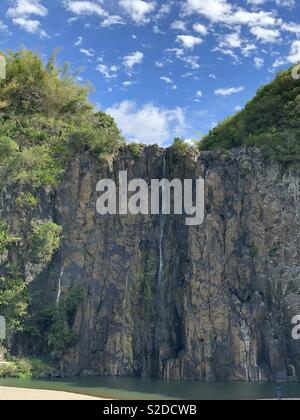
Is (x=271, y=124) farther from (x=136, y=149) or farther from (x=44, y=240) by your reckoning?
(x=44, y=240)

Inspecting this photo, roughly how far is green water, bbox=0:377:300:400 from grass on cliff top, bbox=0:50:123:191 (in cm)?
1329

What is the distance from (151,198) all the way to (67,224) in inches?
231

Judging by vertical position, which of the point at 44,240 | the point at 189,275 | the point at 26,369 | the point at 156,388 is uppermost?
the point at 44,240

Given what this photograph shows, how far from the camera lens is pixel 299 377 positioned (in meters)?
25.4

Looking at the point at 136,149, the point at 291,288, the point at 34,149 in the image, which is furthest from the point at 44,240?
the point at 291,288

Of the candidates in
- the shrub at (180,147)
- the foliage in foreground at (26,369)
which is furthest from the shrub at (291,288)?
the foliage in foreground at (26,369)

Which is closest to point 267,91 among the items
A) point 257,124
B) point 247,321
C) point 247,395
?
point 257,124

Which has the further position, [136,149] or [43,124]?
[43,124]

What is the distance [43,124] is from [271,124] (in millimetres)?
16311

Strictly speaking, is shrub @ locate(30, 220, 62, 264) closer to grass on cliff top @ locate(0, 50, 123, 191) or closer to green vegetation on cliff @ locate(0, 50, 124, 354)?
green vegetation on cliff @ locate(0, 50, 124, 354)

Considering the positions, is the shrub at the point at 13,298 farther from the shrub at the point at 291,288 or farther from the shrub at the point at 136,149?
the shrub at the point at 291,288

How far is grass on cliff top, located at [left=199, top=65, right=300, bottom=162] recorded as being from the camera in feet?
98.5

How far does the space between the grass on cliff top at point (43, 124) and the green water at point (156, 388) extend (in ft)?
43.6

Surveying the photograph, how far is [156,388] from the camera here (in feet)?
70.0
